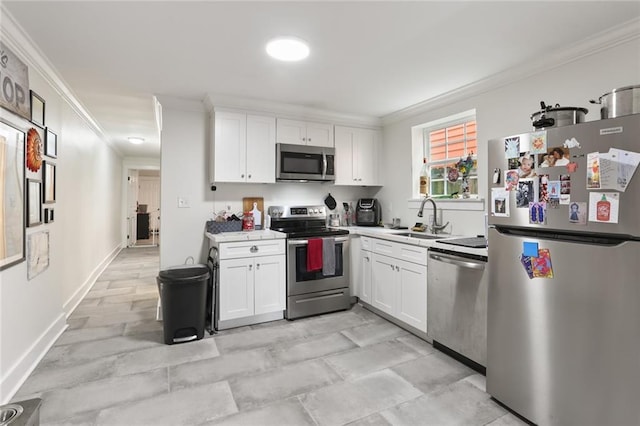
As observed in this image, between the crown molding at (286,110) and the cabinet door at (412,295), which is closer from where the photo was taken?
the cabinet door at (412,295)

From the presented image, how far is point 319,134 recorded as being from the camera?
13.1 feet

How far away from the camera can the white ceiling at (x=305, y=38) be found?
1.88 meters

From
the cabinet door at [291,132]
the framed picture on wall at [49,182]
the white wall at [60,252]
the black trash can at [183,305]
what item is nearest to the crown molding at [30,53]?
the white wall at [60,252]

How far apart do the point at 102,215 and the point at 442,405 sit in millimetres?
6095

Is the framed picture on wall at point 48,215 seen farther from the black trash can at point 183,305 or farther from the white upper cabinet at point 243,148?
the white upper cabinet at point 243,148

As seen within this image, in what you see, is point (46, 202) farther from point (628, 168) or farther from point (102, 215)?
point (628, 168)

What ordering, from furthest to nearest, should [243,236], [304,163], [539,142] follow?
[304,163], [243,236], [539,142]

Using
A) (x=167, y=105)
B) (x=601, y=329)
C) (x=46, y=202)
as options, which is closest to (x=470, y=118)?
(x=601, y=329)

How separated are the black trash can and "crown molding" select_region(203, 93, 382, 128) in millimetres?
1819

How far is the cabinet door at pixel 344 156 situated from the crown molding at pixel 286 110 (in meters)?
0.12

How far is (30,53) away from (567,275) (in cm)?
376

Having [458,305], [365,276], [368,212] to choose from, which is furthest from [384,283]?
[368,212]

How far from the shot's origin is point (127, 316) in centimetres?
355

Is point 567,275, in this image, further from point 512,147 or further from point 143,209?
Result: point 143,209
